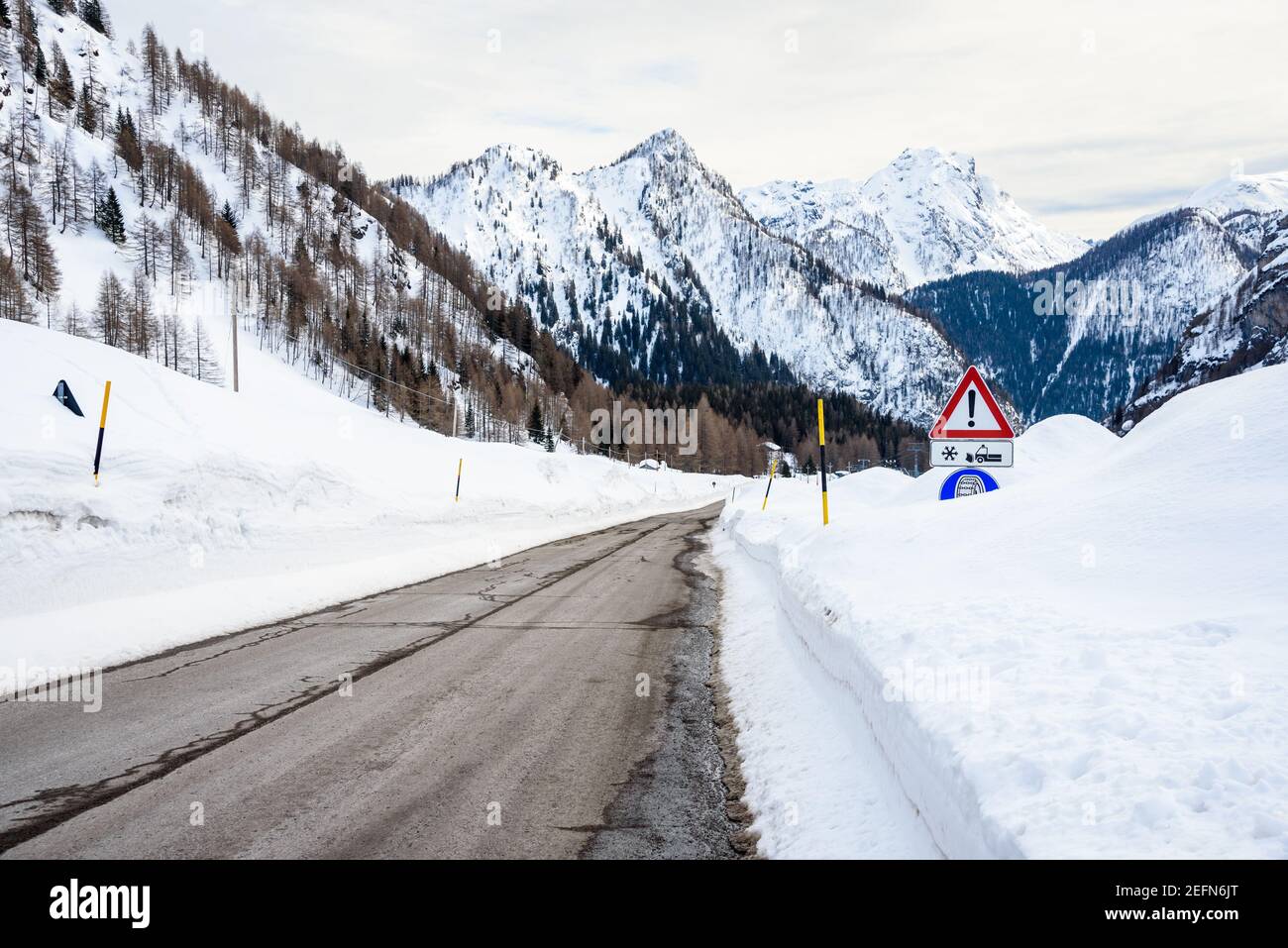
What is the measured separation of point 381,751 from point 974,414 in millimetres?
6899

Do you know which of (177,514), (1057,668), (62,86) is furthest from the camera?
(62,86)

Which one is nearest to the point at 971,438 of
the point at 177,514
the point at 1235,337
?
the point at 177,514

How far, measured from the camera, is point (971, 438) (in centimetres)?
843

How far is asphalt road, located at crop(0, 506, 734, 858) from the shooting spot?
4.08 metres

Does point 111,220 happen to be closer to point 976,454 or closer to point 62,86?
point 62,86

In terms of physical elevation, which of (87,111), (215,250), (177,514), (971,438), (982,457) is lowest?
(177,514)

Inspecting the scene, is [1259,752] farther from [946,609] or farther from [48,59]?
[48,59]

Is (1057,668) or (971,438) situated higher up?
(971,438)

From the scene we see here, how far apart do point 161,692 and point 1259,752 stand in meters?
7.89

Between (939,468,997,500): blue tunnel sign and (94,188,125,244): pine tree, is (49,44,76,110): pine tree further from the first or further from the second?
(939,468,997,500): blue tunnel sign
